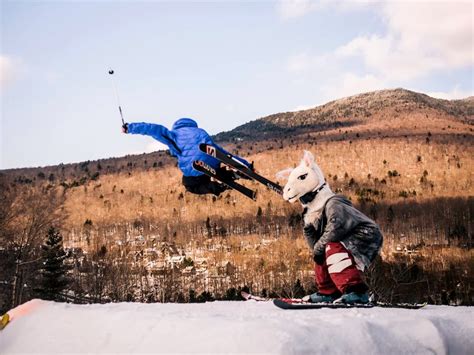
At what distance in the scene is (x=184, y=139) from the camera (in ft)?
23.1

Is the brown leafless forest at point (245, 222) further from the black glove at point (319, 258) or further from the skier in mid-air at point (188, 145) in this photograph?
the black glove at point (319, 258)

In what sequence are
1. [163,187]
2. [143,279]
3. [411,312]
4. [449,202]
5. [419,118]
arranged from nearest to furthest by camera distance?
[411,312] < [143,279] < [449,202] < [163,187] < [419,118]

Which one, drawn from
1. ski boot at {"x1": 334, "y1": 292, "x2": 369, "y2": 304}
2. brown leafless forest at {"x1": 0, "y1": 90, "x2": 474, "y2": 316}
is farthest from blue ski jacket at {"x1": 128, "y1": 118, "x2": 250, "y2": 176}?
brown leafless forest at {"x1": 0, "y1": 90, "x2": 474, "y2": 316}

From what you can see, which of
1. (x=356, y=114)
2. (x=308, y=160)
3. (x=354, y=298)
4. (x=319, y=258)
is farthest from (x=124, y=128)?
(x=356, y=114)

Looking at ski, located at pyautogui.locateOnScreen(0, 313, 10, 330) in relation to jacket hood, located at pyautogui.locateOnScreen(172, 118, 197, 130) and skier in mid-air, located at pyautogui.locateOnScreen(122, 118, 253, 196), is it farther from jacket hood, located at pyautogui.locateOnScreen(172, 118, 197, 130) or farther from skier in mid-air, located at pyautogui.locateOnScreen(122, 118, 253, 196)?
jacket hood, located at pyautogui.locateOnScreen(172, 118, 197, 130)

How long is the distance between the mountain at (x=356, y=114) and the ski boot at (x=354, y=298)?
83.1 m

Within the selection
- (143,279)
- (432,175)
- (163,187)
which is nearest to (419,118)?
(432,175)

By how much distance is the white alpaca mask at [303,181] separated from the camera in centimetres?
534

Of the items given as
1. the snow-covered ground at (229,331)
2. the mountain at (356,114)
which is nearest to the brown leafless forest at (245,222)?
the mountain at (356,114)

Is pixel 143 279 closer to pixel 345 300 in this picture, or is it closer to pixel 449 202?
pixel 449 202

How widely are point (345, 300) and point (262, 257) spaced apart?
162ft

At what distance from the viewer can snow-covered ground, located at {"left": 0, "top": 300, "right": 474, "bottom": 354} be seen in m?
2.67

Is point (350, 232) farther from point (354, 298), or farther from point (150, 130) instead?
point (150, 130)

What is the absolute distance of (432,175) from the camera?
210 ft
